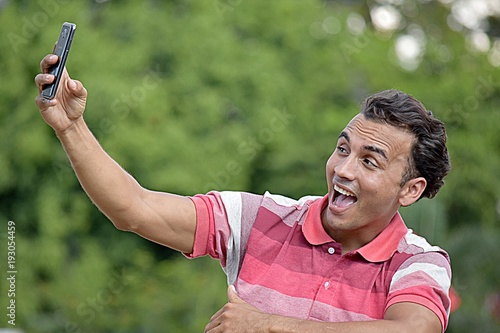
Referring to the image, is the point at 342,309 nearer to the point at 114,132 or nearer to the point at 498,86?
the point at 114,132

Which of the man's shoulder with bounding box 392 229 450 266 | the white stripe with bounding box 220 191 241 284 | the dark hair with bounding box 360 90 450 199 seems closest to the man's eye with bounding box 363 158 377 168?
the dark hair with bounding box 360 90 450 199

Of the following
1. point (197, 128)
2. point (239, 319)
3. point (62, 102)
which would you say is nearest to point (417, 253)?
point (239, 319)

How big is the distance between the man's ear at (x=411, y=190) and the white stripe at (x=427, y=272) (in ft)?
0.66

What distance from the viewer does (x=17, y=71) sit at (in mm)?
7461

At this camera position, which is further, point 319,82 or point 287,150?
point 319,82

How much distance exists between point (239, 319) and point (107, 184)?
500 mm

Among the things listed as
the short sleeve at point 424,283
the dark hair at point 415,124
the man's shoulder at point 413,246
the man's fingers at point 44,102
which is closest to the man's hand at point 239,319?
the short sleeve at point 424,283

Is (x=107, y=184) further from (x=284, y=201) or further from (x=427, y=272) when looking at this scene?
(x=427, y=272)

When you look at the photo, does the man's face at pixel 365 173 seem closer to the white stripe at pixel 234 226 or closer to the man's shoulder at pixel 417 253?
the man's shoulder at pixel 417 253

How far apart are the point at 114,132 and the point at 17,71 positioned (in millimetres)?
949

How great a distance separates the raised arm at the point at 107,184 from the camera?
2.31 meters

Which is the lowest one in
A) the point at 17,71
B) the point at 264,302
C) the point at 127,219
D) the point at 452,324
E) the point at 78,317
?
the point at 78,317

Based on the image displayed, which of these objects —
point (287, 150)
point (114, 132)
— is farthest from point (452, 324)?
point (114, 132)

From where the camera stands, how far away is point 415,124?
2482 millimetres
